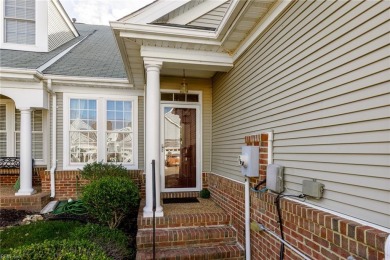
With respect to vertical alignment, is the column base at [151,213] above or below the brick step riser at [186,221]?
above

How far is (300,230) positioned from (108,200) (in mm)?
3100

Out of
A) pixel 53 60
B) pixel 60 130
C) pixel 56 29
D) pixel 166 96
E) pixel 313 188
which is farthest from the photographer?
pixel 56 29

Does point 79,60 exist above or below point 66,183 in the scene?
above

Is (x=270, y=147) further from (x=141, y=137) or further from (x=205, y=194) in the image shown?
(x=141, y=137)

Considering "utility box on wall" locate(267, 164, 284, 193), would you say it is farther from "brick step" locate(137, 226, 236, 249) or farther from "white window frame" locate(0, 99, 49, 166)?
"white window frame" locate(0, 99, 49, 166)

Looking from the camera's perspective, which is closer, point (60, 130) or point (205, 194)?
point (205, 194)

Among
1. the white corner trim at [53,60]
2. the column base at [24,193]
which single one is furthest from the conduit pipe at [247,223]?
the white corner trim at [53,60]

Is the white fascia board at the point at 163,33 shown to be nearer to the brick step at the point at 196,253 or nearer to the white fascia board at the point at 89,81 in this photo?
the white fascia board at the point at 89,81

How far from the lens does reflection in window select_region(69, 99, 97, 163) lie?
6094mm

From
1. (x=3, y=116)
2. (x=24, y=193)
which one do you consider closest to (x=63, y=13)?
(x=3, y=116)

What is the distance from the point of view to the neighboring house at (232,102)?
1678mm

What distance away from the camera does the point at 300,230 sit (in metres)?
2.25

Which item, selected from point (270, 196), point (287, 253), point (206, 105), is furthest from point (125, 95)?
point (287, 253)

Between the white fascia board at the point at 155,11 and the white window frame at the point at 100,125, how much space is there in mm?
2790
